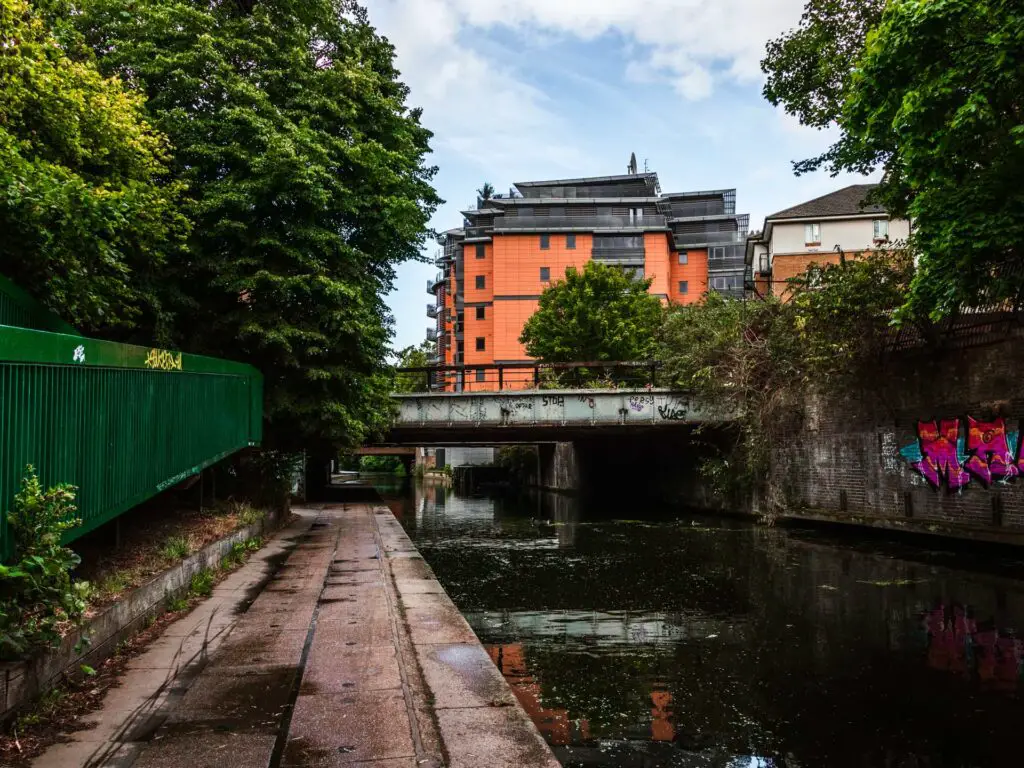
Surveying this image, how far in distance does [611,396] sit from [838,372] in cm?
931

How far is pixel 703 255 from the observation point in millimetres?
69688

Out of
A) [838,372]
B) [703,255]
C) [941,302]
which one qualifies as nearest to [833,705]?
[941,302]

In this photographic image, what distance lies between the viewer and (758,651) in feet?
26.1

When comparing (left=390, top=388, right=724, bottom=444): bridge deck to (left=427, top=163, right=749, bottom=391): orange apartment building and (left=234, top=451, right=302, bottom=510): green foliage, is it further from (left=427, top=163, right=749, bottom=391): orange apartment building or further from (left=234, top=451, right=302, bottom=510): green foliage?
(left=427, top=163, right=749, bottom=391): orange apartment building

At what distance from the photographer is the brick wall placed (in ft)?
47.2

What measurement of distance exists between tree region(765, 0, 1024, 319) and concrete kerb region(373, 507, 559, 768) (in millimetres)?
8785

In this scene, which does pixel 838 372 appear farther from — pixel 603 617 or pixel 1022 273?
pixel 603 617

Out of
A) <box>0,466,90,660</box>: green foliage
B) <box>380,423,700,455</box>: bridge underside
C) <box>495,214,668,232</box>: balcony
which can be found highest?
<box>495,214,668,232</box>: balcony

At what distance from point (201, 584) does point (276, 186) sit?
24.1 feet

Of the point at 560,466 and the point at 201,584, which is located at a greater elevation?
the point at 201,584

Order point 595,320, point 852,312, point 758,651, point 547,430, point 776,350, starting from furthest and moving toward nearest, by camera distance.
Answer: point 595,320, point 547,430, point 776,350, point 852,312, point 758,651

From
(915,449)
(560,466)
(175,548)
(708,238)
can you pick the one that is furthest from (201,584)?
(708,238)

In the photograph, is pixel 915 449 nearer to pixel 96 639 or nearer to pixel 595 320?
pixel 96 639

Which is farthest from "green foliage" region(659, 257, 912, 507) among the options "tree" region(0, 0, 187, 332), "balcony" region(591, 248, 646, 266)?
"balcony" region(591, 248, 646, 266)
